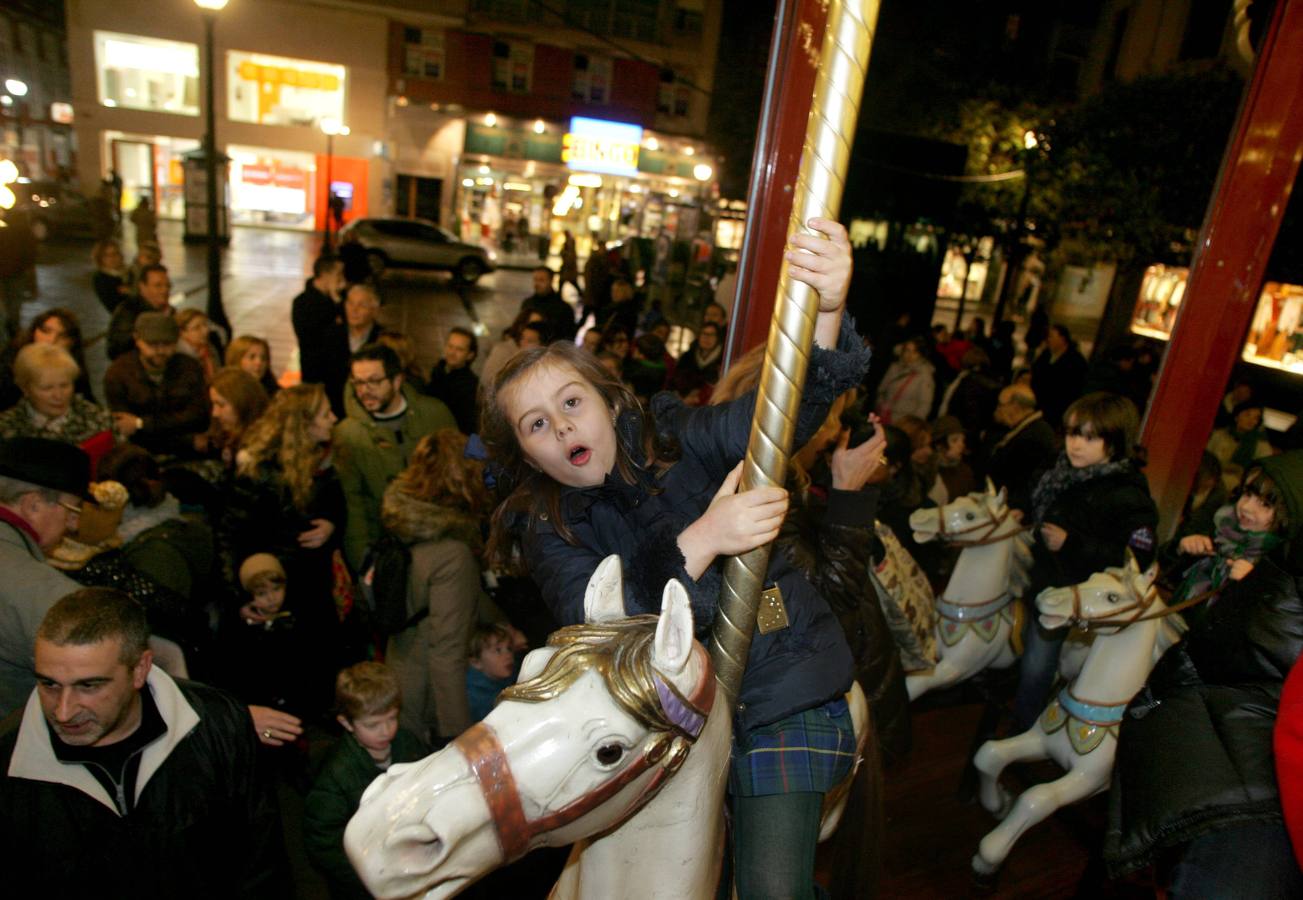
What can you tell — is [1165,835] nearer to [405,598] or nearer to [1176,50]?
[405,598]

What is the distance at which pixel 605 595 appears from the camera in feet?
4.87

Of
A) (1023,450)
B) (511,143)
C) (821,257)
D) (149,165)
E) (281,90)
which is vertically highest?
(281,90)

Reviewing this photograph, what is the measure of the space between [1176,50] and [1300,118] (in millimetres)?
12942

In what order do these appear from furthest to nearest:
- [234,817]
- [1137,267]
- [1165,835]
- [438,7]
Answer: [438,7] < [1137,267] < [234,817] < [1165,835]

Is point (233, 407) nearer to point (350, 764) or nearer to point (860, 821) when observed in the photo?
point (350, 764)

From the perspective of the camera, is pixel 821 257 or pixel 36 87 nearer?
pixel 821 257

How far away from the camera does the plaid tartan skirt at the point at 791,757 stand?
6.49 ft

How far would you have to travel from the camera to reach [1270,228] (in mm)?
4543

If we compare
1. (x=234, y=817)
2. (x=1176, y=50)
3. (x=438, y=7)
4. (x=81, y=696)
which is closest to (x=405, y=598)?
(x=234, y=817)

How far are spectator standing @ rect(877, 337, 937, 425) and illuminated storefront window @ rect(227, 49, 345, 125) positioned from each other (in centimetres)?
2331

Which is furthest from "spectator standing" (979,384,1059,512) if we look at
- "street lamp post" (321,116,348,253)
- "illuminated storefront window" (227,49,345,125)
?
"illuminated storefront window" (227,49,345,125)

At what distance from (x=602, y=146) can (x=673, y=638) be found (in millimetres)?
25404

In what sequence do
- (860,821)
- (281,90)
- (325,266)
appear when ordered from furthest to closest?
(281,90)
(325,266)
(860,821)

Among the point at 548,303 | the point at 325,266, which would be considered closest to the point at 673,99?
the point at 548,303
